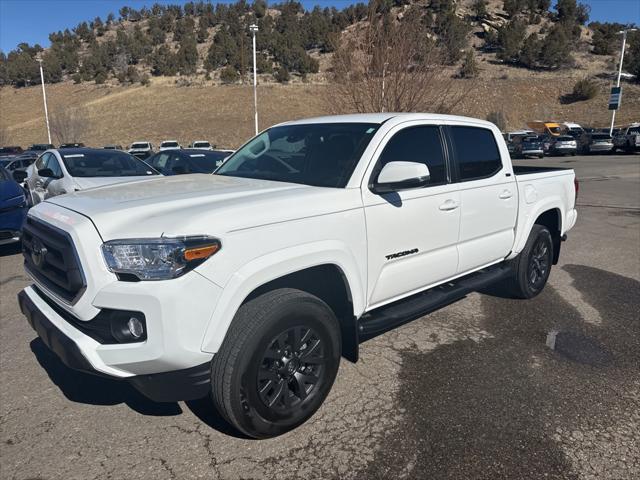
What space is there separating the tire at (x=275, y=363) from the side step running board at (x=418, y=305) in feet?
1.16

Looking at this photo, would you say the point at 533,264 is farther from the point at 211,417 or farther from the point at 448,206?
the point at 211,417

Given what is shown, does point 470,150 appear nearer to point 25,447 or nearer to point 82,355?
point 82,355

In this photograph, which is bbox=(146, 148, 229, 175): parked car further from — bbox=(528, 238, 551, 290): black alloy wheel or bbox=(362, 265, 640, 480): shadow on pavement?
bbox=(362, 265, 640, 480): shadow on pavement

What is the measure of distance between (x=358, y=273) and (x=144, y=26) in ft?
355

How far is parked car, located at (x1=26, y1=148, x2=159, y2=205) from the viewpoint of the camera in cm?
803

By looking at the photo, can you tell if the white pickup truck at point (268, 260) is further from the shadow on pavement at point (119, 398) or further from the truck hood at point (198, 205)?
the shadow on pavement at point (119, 398)

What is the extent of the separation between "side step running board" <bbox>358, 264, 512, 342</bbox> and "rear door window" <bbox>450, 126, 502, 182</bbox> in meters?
0.90

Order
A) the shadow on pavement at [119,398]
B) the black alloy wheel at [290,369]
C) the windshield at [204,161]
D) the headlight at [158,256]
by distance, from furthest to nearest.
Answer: the windshield at [204,161], the shadow on pavement at [119,398], the black alloy wheel at [290,369], the headlight at [158,256]

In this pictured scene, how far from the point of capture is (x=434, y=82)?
17734 millimetres

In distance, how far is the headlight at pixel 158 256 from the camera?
8.03ft

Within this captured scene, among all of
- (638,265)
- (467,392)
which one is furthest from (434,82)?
(467,392)

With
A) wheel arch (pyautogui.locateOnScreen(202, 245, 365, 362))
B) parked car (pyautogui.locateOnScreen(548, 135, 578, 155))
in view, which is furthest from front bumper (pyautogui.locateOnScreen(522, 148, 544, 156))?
wheel arch (pyautogui.locateOnScreen(202, 245, 365, 362))

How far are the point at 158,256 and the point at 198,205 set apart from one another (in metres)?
0.45

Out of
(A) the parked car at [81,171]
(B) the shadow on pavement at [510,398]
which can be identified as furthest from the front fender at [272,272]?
(A) the parked car at [81,171]
